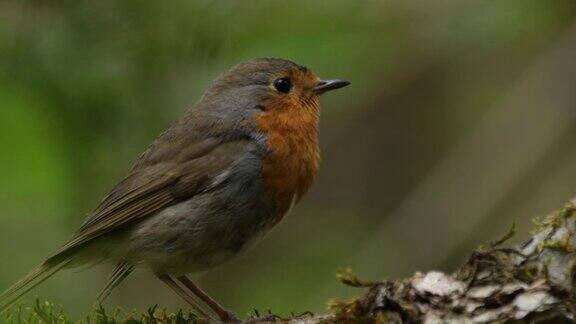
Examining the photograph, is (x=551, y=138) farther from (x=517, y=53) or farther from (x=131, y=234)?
(x=131, y=234)

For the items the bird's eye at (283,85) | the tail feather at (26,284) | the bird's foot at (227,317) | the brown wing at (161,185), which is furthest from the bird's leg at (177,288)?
the bird's eye at (283,85)

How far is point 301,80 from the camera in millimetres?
5555

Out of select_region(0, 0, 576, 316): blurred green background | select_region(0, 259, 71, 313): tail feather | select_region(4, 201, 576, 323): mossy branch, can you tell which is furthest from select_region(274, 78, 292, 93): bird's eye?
select_region(4, 201, 576, 323): mossy branch

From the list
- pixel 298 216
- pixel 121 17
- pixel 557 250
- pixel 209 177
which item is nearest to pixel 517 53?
pixel 298 216

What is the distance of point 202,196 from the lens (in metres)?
5.04

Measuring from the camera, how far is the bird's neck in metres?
4.98

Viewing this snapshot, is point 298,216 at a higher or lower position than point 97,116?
higher

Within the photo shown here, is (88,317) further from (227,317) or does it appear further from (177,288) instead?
(177,288)

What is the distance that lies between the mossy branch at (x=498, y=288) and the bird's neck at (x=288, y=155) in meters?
1.68

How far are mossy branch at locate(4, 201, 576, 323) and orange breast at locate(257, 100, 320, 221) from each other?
1682mm

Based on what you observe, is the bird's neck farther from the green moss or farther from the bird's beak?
the green moss

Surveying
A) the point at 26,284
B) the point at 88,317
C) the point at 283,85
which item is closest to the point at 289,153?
the point at 283,85

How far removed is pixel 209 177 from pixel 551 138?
6.32 ft

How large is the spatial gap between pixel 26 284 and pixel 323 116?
3.39 metres
